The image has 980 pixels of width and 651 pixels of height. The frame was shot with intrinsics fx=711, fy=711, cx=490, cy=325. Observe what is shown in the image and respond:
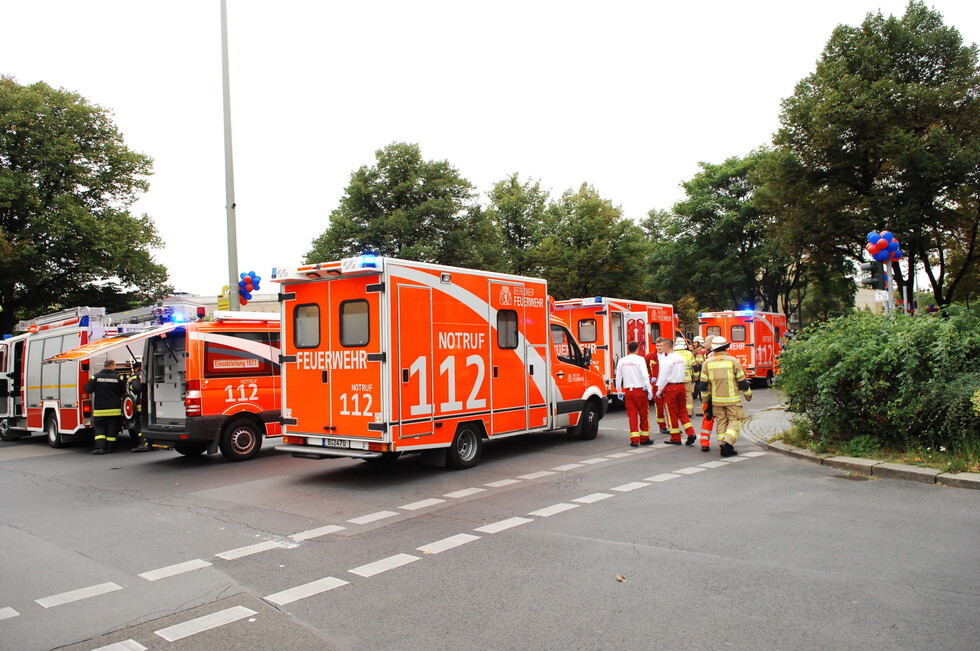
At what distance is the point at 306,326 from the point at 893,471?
25.0 ft

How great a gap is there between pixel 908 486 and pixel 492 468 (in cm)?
515

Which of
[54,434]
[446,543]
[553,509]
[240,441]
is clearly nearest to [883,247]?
[553,509]

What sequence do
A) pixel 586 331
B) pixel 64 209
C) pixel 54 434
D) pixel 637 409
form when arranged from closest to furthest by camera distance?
pixel 637 409
pixel 54 434
pixel 586 331
pixel 64 209

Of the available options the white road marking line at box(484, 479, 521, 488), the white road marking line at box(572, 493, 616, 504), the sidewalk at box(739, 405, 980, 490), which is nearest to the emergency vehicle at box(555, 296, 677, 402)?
the sidewalk at box(739, 405, 980, 490)

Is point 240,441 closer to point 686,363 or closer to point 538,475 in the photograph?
point 538,475

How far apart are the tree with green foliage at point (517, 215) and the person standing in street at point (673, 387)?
25251mm

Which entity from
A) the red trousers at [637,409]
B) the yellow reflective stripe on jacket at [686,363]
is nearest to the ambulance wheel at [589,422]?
the red trousers at [637,409]

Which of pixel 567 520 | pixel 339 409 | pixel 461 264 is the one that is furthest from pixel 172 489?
pixel 461 264

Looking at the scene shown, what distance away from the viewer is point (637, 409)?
12375mm

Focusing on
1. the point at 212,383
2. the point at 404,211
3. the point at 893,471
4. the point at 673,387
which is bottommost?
the point at 893,471

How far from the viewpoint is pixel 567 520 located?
22.5 feet

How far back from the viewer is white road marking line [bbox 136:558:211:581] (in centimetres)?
A: 547

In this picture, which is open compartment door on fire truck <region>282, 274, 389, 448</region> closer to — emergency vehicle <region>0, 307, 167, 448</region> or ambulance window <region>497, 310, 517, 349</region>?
ambulance window <region>497, 310, 517, 349</region>

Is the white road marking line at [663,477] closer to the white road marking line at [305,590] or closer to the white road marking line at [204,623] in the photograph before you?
the white road marking line at [305,590]
